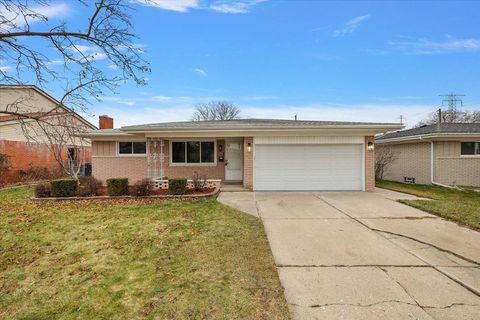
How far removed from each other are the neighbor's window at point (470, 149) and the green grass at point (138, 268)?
1293 cm

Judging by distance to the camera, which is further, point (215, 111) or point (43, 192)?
point (215, 111)

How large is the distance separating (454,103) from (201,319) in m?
40.5

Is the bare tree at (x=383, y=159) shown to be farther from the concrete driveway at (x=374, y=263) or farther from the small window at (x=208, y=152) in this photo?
the small window at (x=208, y=152)

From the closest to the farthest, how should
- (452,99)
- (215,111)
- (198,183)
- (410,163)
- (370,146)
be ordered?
(198,183)
(370,146)
(410,163)
(452,99)
(215,111)

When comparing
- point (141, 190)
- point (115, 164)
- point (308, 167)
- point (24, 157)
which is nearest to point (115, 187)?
point (141, 190)

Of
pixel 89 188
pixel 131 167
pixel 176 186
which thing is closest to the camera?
pixel 176 186

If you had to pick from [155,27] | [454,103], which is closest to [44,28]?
[155,27]

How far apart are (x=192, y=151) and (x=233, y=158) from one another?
Result: 6.65ft

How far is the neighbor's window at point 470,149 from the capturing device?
1339cm

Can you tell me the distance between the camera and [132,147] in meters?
13.4

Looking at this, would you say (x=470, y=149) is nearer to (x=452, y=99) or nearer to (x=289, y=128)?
(x=289, y=128)

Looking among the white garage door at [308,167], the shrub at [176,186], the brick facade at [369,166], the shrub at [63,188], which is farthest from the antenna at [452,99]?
the shrub at [63,188]

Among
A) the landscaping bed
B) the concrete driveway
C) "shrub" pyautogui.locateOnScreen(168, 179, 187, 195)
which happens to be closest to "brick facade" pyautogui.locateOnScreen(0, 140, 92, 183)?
the landscaping bed

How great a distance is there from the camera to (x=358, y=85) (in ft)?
64.3
